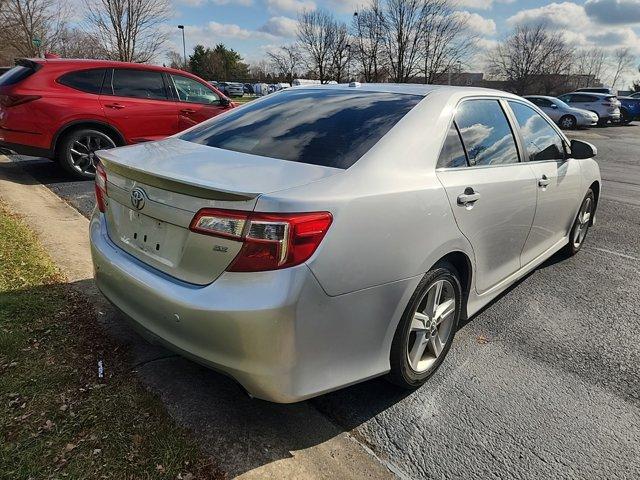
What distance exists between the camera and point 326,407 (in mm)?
2523

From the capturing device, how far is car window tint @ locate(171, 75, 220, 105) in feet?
26.3

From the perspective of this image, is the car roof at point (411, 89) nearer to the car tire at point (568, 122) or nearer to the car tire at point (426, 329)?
the car tire at point (426, 329)

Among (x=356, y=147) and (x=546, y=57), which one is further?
(x=546, y=57)

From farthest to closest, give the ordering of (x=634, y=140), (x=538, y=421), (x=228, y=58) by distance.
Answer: (x=228, y=58) < (x=634, y=140) < (x=538, y=421)

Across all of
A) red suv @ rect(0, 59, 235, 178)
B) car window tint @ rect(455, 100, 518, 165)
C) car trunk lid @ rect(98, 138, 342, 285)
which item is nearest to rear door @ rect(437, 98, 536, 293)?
car window tint @ rect(455, 100, 518, 165)

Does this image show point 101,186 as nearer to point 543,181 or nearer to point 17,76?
point 543,181

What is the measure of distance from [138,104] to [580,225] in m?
6.31

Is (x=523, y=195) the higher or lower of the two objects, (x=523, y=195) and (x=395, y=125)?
the lower

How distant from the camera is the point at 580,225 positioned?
16.2 ft

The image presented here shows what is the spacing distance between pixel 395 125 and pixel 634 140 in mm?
20926

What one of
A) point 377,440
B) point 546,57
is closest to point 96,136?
point 377,440

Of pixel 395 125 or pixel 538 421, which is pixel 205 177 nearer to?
pixel 395 125

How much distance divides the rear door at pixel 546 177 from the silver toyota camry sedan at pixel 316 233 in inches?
16.6

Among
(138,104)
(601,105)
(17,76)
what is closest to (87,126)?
(138,104)
